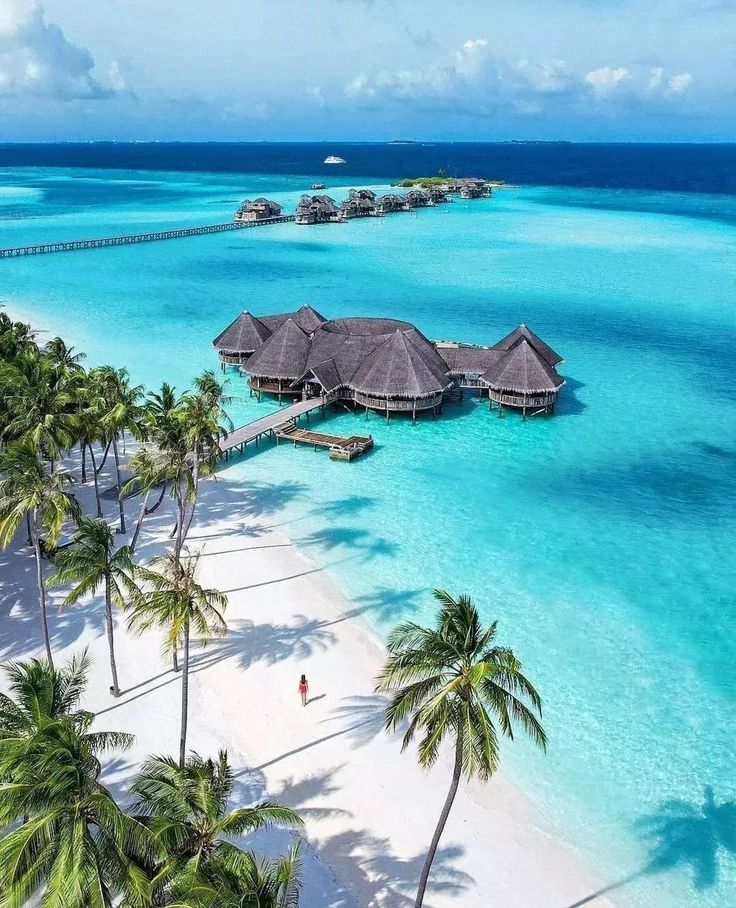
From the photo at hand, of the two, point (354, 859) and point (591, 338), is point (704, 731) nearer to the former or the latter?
point (354, 859)

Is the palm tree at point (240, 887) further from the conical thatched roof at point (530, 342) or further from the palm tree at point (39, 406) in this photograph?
the conical thatched roof at point (530, 342)

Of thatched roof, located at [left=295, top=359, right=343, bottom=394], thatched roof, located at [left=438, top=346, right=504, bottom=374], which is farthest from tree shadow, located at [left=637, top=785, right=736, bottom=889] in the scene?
thatched roof, located at [left=438, top=346, right=504, bottom=374]

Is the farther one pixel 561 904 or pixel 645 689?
pixel 645 689

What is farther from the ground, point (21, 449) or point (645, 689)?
point (21, 449)

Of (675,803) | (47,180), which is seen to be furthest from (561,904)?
(47,180)

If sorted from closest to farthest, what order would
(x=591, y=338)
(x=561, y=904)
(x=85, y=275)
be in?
(x=561, y=904)
(x=591, y=338)
(x=85, y=275)

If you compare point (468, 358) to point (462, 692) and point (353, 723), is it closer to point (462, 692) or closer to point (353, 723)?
point (353, 723)

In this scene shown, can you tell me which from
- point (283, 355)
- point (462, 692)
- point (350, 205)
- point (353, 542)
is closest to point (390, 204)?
point (350, 205)

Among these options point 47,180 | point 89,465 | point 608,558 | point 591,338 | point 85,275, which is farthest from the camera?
point 47,180
